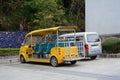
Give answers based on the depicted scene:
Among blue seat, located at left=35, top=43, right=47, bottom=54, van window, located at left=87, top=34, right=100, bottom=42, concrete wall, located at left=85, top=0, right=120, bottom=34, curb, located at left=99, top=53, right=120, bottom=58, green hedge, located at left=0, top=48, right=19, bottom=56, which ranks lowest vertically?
curb, located at left=99, top=53, right=120, bottom=58

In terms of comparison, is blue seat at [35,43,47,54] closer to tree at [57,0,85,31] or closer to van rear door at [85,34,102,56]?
van rear door at [85,34,102,56]

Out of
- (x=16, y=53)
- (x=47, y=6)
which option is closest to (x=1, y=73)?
(x=16, y=53)

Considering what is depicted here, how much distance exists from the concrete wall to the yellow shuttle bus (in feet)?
22.5

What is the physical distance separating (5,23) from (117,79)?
18.9 m

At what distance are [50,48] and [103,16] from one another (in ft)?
29.4

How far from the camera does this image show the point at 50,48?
55.5ft

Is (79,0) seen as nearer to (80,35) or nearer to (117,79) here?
(80,35)

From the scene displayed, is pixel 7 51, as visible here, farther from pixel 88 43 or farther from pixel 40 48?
pixel 88 43

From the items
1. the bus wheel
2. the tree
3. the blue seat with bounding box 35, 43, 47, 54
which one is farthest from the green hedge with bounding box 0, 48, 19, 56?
the tree

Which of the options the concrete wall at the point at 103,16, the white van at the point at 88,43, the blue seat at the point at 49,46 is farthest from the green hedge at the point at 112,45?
the blue seat at the point at 49,46

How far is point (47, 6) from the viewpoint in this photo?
28156mm

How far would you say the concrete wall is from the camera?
23719 millimetres

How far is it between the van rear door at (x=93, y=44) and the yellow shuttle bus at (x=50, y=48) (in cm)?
131

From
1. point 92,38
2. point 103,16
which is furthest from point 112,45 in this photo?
point 103,16
